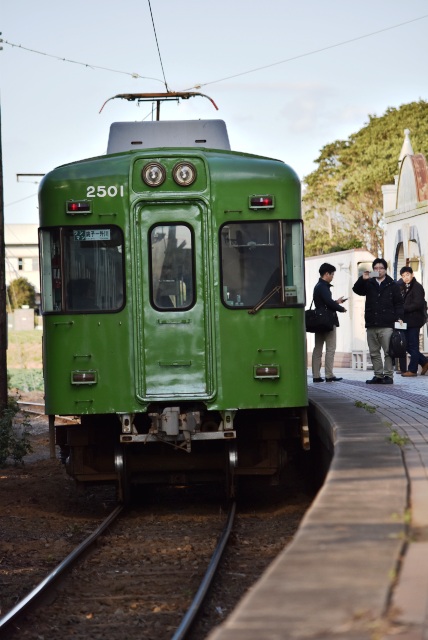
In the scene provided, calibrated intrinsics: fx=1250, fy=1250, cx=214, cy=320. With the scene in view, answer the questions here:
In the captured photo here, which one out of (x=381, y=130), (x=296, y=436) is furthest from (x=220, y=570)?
(x=381, y=130)

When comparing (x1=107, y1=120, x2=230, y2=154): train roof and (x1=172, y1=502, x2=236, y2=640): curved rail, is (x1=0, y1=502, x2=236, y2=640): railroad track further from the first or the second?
(x1=107, y1=120, x2=230, y2=154): train roof

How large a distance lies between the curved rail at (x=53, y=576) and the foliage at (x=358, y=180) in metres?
51.9

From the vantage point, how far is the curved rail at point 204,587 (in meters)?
7.37

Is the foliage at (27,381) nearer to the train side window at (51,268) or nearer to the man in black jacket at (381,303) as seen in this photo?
the man in black jacket at (381,303)

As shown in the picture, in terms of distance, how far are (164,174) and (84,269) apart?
4.06 ft

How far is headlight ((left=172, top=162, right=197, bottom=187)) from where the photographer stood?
488 inches

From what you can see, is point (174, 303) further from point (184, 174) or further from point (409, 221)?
point (409, 221)

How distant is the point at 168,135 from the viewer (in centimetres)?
1520

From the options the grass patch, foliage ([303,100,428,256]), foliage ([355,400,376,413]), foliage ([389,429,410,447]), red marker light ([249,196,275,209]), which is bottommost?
foliage ([389,429,410,447])

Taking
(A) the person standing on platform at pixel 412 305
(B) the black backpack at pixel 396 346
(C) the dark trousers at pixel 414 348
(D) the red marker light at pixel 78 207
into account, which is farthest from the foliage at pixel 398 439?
(C) the dark trousers at pixel 414 348

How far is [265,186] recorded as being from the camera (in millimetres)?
12430

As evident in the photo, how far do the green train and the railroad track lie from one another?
131 centimetres

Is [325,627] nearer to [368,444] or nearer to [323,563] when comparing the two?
[323,563]

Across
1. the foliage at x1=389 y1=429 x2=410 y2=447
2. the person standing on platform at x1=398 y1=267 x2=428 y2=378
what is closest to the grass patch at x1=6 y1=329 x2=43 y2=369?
the person standing on platform at x1=398 y1=267 x2=428 y2=378
